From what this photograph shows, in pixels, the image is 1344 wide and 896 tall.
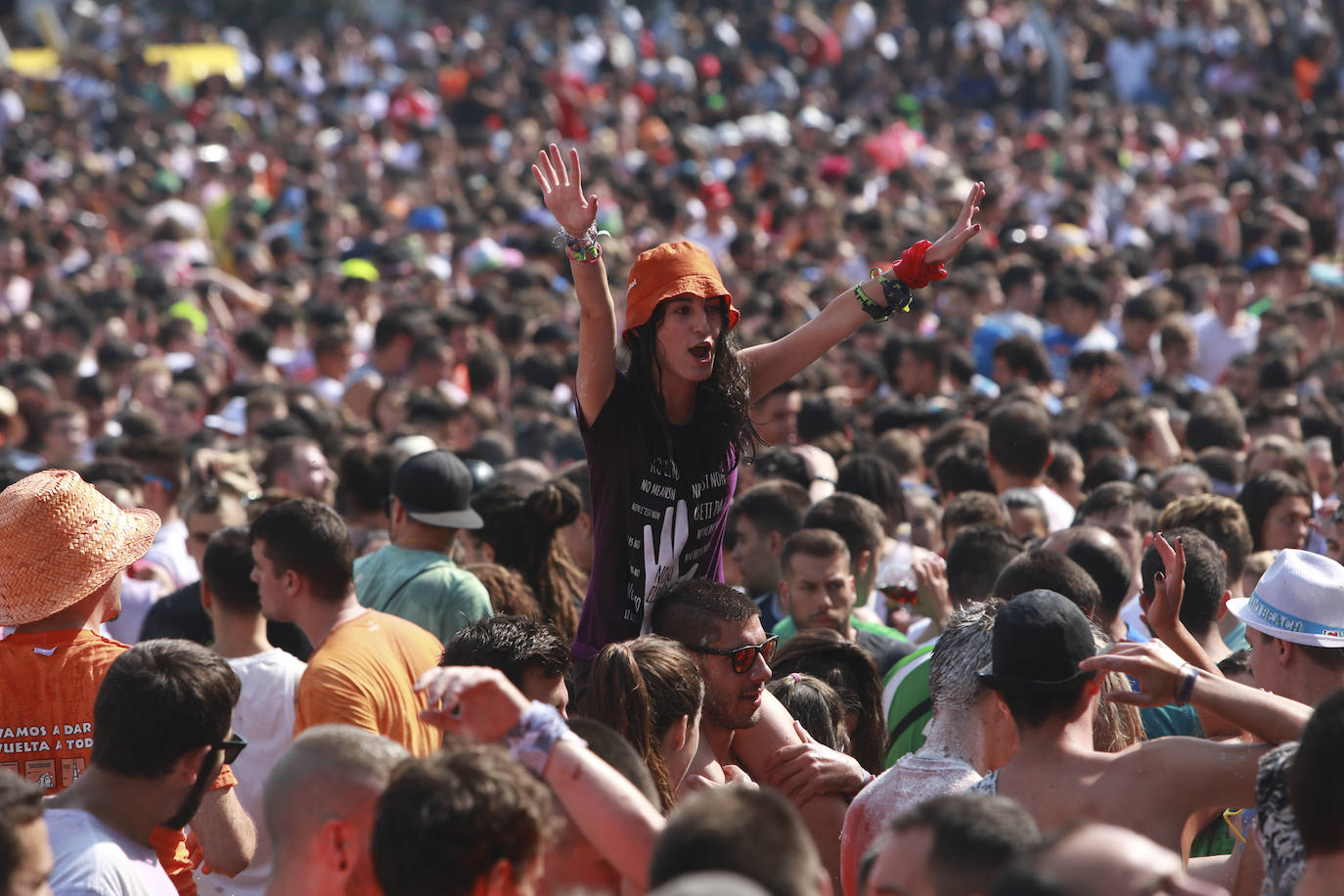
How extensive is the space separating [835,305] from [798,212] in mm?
12460

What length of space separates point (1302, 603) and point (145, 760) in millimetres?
2698

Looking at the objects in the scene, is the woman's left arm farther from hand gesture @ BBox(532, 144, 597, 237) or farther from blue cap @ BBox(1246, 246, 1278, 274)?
blue cap @ BBox(1246, 246, 1278, 274)

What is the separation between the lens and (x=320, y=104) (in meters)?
25.0

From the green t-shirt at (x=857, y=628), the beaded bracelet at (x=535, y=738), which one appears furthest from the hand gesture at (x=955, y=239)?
the beaded bracelet at (x=535, y=738)

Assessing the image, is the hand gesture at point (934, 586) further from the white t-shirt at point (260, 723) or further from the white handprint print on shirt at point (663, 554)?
the white t-shirt at point (260, 723)

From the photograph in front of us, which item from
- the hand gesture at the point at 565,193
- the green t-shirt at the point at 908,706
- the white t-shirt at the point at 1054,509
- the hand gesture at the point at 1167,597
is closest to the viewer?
the hand gesture at the point at 1167,597

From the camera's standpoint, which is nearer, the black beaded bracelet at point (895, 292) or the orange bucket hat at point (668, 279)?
the orange bucket hat at point (668, 279)

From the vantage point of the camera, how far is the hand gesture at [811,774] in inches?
153

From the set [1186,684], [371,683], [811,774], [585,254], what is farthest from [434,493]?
[1186,684]

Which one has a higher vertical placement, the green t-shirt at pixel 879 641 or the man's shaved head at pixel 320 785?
the man's shaved head at pixel 320 785

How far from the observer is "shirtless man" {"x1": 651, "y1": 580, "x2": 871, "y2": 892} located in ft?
12.8

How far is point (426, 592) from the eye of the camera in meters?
5.23

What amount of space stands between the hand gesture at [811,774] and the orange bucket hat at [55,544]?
1772mm

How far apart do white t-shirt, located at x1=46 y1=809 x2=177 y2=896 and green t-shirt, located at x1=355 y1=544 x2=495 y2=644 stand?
78.9 inches
